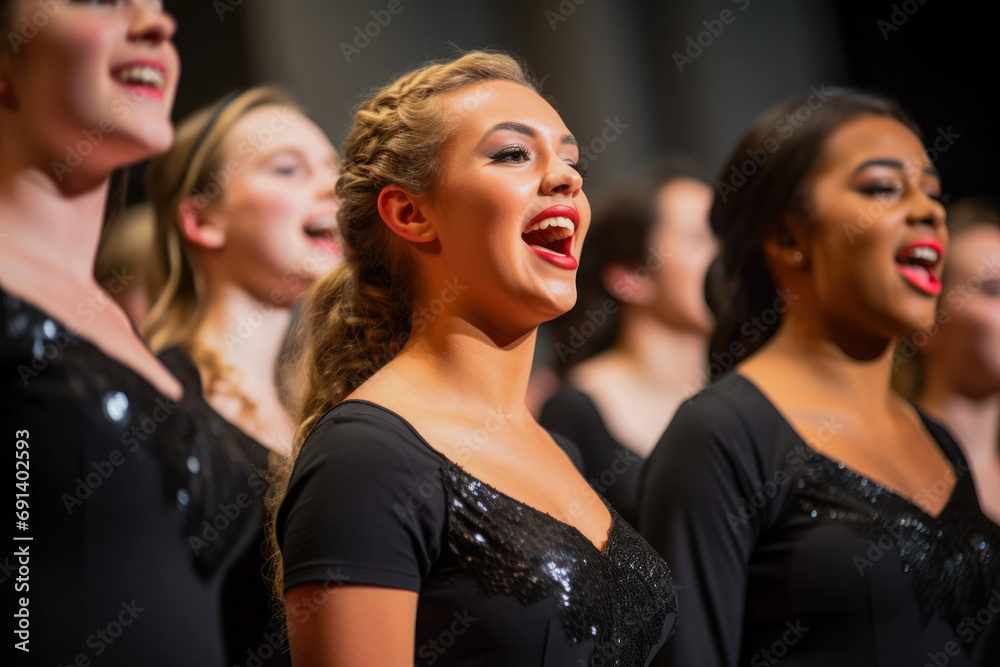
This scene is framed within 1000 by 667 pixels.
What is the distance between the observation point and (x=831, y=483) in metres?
1.89

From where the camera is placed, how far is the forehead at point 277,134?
2.04 metres

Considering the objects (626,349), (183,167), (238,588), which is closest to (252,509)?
(238,588)

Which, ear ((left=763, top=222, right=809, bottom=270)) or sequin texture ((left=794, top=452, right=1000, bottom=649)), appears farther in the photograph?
ear ((left=763, top=222, right=809, bottom=270))

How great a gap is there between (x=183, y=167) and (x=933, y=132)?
211 cm

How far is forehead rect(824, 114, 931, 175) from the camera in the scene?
6.98 feet

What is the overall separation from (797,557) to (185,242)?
1464mm

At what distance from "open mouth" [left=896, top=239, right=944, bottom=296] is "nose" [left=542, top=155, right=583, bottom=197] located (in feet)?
3.27

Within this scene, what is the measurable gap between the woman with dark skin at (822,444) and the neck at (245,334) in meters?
0.90

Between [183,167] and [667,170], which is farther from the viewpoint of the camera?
[667,170]

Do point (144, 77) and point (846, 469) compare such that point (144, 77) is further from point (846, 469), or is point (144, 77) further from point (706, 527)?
point (846, 469)

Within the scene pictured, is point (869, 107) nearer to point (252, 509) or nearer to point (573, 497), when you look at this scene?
point (573, 497)

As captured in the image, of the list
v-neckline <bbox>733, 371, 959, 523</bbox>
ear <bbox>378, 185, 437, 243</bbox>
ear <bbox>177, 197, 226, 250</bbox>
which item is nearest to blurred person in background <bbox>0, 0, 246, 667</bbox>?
ear <bbox>177, 197, 226, 250</bbox>

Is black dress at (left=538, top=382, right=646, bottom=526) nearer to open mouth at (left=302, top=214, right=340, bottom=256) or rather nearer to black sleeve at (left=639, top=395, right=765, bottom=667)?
black sleeve at (left=639, top=395, right=765, bottom=667)

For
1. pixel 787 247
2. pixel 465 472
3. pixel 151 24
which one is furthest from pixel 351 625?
pixel 787 247
